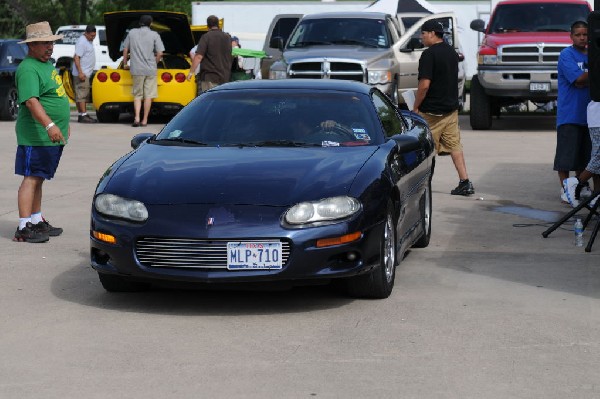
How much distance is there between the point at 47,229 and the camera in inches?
414

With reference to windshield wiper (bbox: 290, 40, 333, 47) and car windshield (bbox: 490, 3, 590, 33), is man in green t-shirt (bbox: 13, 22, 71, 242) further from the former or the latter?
car windshield (bbox: 490, 3, 590, 33)

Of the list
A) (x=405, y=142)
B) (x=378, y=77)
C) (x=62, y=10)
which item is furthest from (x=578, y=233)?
(x=62, y=10)

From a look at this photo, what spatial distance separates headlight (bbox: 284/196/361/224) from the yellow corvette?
15.3 meters

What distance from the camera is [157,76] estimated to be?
896 inches

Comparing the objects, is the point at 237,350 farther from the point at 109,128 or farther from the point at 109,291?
the point at 109,128

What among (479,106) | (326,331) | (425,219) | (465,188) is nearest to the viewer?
(326,331)

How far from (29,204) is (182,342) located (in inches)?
152

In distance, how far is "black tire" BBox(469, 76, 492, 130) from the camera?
22.1 meters

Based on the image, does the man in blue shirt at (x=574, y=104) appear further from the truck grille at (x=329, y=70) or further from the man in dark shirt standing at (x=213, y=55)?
the man in dark shirt standing at (x=213, y=55)

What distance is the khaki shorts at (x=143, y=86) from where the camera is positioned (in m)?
22.3

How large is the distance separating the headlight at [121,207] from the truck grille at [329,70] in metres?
13.6

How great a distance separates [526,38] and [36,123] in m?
12.9

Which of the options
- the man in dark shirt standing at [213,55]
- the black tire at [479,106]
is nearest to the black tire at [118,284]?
the man in dark shirt standing at [213,55]

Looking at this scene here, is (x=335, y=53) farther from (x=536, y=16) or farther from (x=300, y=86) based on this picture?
(x=300, y=86)
